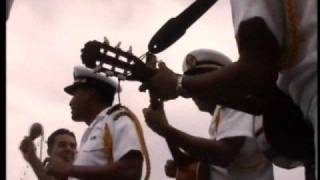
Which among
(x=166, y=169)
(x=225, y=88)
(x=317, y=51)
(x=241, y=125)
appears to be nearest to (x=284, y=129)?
(x=225, y=88)

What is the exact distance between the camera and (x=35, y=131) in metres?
5.43

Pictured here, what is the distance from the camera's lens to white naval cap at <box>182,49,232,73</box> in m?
4.12

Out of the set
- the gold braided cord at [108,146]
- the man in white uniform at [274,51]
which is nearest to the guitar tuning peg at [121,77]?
the gold braided cord at [108,146]

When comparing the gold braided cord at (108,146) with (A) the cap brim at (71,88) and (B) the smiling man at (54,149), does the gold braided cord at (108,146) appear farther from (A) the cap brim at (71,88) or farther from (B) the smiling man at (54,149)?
(B) the smiling man at (54,149)

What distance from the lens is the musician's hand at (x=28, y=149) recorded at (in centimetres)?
544

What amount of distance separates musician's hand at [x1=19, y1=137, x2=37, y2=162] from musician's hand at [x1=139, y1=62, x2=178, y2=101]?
3.07 metres

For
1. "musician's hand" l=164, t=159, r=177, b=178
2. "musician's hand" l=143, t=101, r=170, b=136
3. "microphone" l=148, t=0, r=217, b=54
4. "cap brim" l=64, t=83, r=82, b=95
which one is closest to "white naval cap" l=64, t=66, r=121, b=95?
"cap brim" l=64, t=83, r=82, b=95

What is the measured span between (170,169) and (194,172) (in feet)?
1.39

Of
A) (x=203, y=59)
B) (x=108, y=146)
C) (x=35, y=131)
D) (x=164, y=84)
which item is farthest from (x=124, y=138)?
(x=164, y=84)

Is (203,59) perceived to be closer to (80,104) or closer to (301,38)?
(80,104)

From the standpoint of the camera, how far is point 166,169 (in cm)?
442

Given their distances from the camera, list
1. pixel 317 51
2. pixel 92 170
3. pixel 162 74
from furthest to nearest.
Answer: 1. pixel 92 170
2. pixel 162 74
3. pixel 317 51

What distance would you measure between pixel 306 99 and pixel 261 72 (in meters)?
0.18
